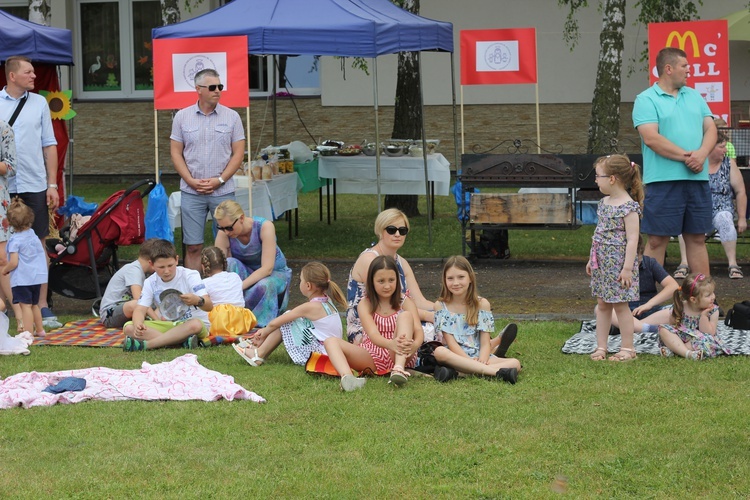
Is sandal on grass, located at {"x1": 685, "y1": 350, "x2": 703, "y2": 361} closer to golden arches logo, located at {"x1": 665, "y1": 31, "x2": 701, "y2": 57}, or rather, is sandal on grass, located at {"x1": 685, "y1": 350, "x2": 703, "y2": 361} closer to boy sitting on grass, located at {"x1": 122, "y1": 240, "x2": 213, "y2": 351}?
boy sitting on grass, located at {"x1": 122, "y1": 240, "x2": 213, "y2": 351}

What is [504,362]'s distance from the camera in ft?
22.7

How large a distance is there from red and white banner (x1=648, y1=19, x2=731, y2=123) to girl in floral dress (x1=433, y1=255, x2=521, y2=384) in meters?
5.09

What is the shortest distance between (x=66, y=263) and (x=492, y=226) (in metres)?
4.48

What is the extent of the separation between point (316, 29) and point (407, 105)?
5022mm

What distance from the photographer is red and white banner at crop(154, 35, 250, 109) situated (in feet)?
34.4

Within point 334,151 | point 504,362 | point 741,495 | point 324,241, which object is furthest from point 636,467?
point 334,151

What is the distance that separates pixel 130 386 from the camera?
262 inches

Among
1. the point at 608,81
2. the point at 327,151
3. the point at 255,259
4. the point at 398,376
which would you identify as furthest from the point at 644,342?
the point at 608,81

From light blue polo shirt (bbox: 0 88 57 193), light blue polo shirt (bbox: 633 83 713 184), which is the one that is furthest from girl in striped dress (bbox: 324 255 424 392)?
light blue polo shirt (bbox: 0 88 57 193)

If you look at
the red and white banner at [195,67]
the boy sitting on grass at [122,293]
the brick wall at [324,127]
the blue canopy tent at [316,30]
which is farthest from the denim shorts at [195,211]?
the brick wall at [324,127]

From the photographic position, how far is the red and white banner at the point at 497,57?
12438 millimetres

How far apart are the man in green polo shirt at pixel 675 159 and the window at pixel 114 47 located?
56.3 ft

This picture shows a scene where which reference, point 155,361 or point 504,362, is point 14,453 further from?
point 504,362

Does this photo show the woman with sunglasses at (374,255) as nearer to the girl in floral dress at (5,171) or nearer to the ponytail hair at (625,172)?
the ponytail hair at (625,172)
